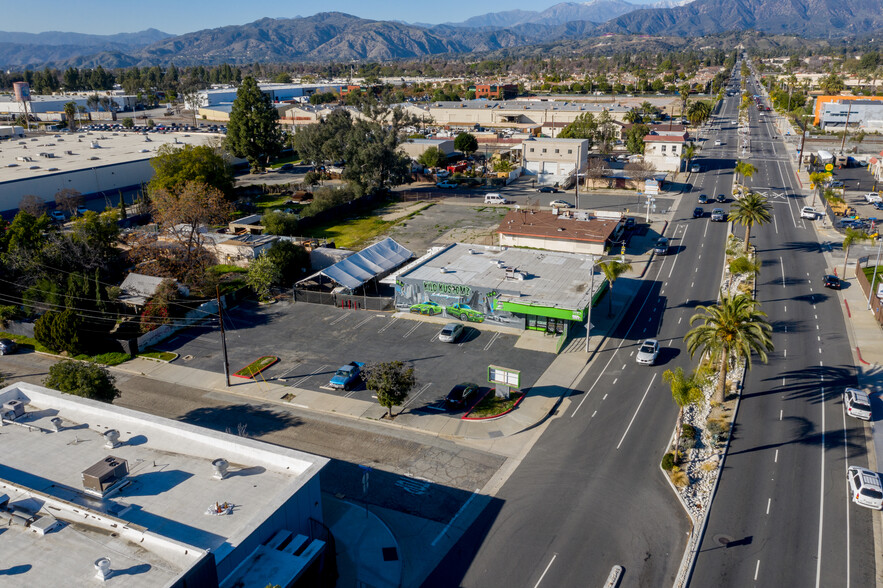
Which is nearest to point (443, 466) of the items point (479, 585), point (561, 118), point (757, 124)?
point (479, 585)

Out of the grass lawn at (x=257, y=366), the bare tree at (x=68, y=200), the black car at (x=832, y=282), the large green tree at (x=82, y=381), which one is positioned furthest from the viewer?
the bare tree at (x=68, y=200)

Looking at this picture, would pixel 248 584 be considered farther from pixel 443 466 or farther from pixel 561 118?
pixel 561 118

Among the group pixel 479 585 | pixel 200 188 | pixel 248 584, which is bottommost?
pixel 479 585

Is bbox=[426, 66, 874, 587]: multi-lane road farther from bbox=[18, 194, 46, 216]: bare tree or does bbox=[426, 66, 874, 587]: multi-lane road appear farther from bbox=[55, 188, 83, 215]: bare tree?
bbox=[55, 188, 83, 215]: bare tree

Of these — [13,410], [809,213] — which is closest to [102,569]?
[13,410]

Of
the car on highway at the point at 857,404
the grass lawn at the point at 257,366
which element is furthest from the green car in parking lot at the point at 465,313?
the car on highway at the point at 857,404

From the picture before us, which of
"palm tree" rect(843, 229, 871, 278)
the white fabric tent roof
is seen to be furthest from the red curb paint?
the white fabric tent roof

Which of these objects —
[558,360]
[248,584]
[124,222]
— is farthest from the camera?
[124,222]

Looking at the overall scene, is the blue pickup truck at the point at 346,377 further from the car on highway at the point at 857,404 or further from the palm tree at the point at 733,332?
the car on highway at the point at 857,404
